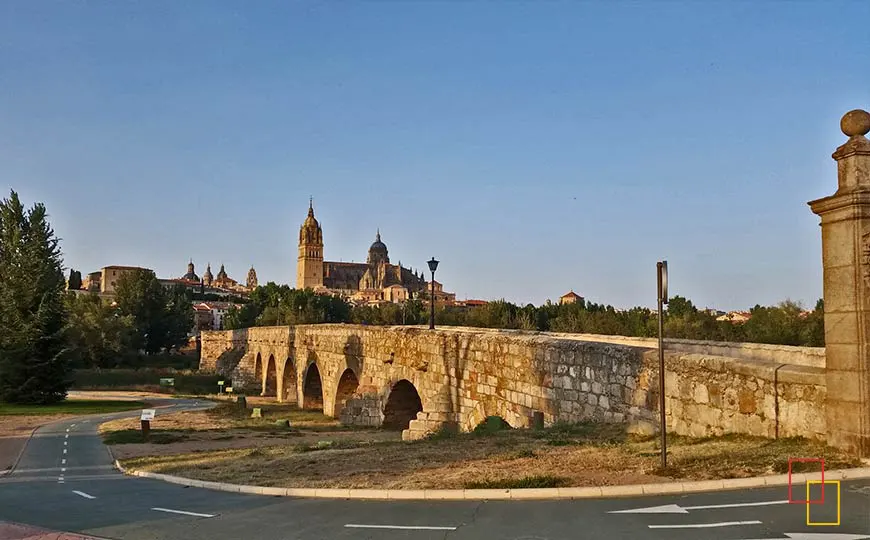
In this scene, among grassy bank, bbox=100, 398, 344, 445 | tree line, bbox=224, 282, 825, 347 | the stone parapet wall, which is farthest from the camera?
tree line, bbox=224, 282, 825, 347

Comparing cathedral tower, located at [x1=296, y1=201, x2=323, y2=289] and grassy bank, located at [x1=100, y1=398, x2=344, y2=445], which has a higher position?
cathedral tower, located at [x1=296, y1=201, x2=323, y2=289]

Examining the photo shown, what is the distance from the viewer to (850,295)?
24.6 ft

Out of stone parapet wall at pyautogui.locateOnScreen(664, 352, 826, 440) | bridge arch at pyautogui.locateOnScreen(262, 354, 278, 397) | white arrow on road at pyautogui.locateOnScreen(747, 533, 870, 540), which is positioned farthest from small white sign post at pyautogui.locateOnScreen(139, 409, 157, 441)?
bridge arch at pyautogui.locateOnScreen(262, 354, 278, 397)

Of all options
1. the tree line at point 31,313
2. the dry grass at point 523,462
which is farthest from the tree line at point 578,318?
the tree line at point 31,313

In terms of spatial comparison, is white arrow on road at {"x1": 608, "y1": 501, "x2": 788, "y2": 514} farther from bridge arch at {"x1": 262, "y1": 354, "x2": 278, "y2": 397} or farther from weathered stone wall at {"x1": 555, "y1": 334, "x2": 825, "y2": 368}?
bridge arch at {"x1": 262, "y1": 354, "x2": 278, "y2": 397}

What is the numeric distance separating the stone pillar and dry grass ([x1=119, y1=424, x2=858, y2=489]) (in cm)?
37

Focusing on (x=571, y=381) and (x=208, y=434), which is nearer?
(x=571, y=381)

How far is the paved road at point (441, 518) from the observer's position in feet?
18.6

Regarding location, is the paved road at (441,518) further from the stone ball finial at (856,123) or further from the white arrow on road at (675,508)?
the stone ball finial at (856,123)

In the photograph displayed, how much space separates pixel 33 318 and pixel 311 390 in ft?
51.0

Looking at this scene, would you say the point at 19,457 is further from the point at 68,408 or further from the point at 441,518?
the point at 68,408

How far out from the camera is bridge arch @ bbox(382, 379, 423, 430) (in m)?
24.0

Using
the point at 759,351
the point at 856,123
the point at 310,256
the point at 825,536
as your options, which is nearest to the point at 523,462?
the point at 825,536

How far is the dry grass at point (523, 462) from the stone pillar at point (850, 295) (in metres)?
0.37
